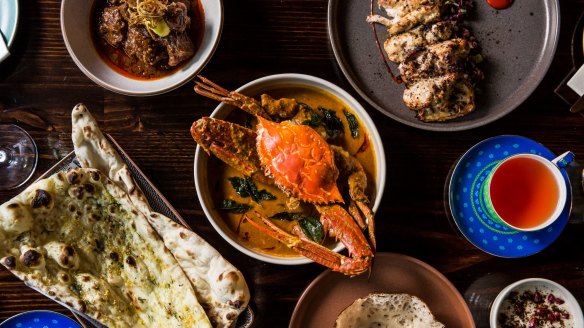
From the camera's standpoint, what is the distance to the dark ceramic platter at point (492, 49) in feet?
8.02

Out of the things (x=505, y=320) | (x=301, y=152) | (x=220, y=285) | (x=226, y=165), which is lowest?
(x=505, y=320)

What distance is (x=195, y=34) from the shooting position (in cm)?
242

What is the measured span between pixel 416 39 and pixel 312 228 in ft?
2.99

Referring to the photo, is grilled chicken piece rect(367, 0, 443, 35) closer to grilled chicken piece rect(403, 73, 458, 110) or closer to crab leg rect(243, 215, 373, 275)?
grilled chicken piece rect(403, 73, 458, 110)

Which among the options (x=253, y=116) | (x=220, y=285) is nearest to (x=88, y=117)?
(x=253, y=116)

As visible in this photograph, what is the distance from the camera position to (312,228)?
2.36m

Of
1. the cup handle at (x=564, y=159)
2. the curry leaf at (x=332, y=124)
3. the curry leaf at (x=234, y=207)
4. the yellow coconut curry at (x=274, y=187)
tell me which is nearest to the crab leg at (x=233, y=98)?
the yellow coconut curry at (x=274, y=187)

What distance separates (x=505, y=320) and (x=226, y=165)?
4.54 feet

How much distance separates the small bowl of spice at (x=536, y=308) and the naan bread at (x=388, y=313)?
0.32 meters

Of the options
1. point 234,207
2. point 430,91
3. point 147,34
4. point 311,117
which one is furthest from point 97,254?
point 430,91

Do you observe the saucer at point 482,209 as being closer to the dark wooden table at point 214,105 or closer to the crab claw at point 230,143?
the dark wooden table at point 214,105

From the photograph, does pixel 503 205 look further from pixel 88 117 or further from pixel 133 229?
pixel 88 117

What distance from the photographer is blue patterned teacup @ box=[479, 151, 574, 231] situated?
2.34m

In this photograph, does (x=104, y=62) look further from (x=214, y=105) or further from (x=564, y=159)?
(x=564, y=159)
